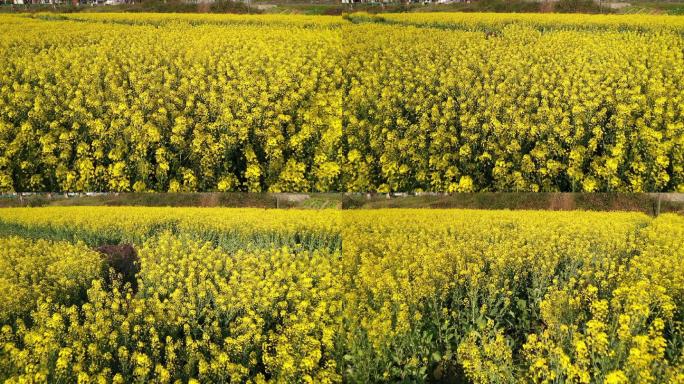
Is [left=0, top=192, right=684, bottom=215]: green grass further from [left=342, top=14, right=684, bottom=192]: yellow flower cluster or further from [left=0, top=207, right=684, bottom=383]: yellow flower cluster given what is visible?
[left=342, top=14, right=684, bottom=192]: yellow flower cluster

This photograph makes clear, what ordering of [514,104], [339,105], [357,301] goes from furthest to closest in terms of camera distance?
[514,104] < [339,105] < [357,301]

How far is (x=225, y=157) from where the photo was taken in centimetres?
683

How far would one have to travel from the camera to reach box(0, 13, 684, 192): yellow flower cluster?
6.76 m

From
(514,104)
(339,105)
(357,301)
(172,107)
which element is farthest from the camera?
(514,104)

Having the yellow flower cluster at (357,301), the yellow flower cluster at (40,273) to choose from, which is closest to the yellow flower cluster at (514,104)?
the yellow flower cluster at (357,301)

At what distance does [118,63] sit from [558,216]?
662 cm

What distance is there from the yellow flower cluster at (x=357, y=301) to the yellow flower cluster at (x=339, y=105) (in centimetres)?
72

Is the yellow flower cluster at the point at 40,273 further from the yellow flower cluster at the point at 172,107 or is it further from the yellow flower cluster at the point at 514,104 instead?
the yellow flower cluster at the point at 514,104

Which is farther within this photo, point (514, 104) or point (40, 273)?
point (514, 104)

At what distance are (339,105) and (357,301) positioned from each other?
2506mm

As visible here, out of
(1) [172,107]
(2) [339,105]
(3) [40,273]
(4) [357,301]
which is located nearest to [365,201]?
(2) [339,105]

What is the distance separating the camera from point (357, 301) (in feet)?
18.5

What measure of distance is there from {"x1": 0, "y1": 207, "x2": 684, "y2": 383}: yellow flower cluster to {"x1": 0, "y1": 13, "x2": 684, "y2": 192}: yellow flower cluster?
0.72m

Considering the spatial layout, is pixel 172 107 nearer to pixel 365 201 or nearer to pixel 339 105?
pixel 339 105
